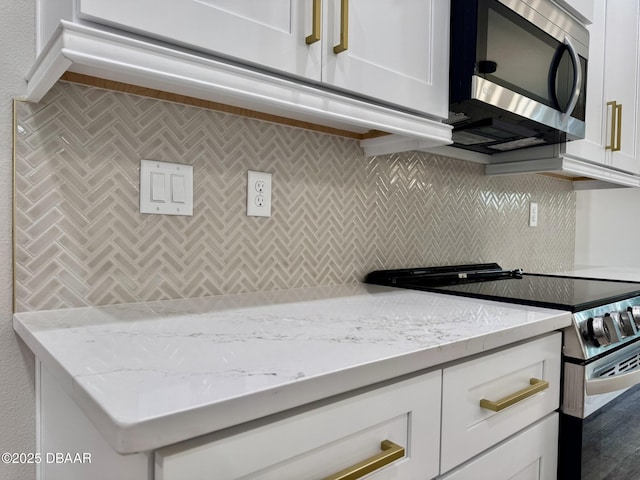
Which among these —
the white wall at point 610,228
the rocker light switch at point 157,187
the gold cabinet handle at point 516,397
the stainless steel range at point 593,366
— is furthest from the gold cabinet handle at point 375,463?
the white wall at point 610,228

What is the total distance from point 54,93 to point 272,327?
0.61 metres

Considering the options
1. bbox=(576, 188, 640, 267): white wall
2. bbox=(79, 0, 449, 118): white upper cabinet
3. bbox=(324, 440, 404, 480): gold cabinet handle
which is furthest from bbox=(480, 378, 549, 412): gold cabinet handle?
bbox=(576, 188, 640, 267): white wall

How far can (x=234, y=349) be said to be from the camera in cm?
62

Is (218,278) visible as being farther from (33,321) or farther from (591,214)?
(591,214)

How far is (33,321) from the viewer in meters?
0.75

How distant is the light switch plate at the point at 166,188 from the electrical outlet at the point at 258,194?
0.51ft

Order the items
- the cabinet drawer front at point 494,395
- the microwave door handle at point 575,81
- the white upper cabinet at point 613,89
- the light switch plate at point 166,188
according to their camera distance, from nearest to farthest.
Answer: the cabinet drawer front at point 494,395
the light switch plate at point 166,188
the microwave door handle at point 575,81
the white upper cabinet at point 613,89

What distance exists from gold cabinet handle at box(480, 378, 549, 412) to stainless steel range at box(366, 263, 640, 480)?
0.14 meters

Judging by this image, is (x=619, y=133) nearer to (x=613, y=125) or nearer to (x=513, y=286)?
(x=613, y=125)

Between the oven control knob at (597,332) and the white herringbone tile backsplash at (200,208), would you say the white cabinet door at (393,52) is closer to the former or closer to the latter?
the white herringbone tile backsplash at (200,208)

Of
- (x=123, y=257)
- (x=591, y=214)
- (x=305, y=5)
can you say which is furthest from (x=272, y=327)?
(x=591, y=214)

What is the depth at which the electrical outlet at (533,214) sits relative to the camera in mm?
2062

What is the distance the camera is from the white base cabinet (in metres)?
0.47

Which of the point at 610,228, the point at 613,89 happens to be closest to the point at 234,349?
the point at 613,89
